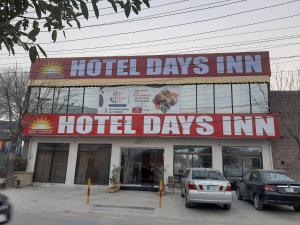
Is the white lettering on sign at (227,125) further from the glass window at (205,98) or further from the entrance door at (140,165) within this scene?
the entrance door at (140,165)

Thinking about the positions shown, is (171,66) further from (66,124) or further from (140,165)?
(66,124)

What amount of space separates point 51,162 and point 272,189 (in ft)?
53.2

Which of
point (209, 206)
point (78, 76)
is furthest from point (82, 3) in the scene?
point (78, 76)

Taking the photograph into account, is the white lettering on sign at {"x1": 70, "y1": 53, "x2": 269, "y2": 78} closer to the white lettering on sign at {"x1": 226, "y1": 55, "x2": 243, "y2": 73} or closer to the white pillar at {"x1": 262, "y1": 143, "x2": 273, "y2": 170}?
the white lettering on sign at {"x1": 226, "y1": 55, "x2": 243, "y2": 73}

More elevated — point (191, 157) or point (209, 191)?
point (191, 157)

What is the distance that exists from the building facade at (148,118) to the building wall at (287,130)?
0.71 metres

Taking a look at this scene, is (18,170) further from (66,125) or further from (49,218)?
(49,218)

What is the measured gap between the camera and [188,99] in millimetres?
21641

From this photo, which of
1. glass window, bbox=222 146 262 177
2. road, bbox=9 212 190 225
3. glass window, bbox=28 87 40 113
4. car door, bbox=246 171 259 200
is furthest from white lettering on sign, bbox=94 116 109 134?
car door, bbox=246 171 259 200

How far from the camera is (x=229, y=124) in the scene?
1941cm

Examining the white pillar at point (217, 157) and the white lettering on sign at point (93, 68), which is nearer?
the white pillar at point (217, 157)

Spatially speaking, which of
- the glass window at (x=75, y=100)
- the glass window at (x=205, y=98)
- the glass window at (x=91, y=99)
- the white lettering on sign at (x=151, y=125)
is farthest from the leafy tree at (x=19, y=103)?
the glass window at (x=205, y=98)

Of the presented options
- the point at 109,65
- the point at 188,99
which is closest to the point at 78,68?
the point at 109,65

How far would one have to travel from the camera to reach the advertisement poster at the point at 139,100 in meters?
21.8
